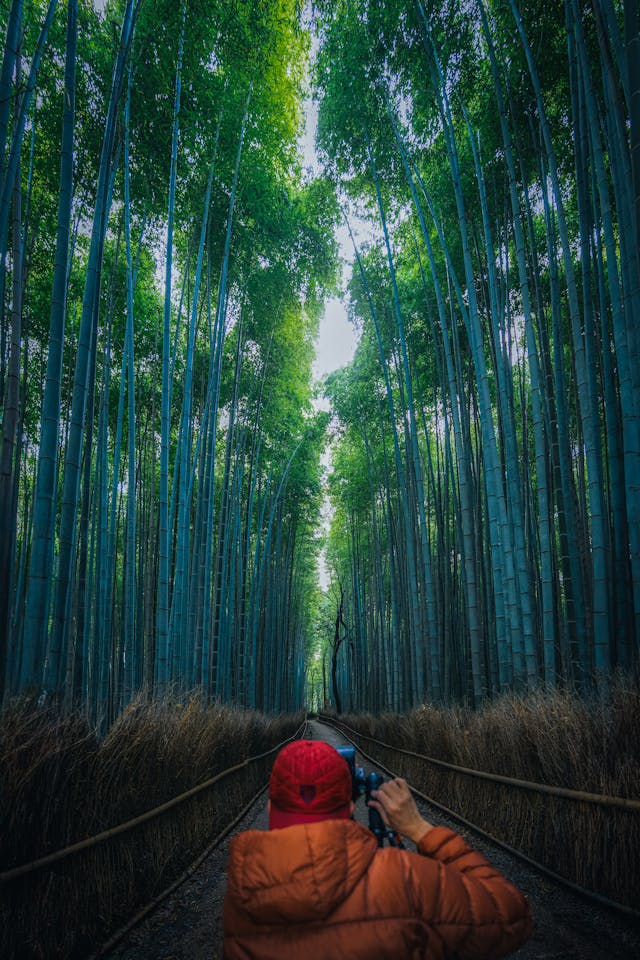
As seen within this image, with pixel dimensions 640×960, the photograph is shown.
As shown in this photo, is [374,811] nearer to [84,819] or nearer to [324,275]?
[84,819]

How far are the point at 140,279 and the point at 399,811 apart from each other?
22.7 feet

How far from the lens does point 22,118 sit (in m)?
2.51

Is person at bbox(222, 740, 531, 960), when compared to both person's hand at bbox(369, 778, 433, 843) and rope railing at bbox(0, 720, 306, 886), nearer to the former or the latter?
person's hand at bbox(369, 778, 433, 843)

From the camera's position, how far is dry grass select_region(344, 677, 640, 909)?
1.86 m

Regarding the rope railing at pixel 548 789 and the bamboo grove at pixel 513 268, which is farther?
the bamboo grove at pixel 513 268

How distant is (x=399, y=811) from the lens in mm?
862

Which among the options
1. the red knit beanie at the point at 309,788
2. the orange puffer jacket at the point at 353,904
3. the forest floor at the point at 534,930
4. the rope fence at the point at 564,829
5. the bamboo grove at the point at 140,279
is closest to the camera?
the orange puffer jacket at the point at 353,904

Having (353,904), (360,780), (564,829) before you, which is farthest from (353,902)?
(564,829)

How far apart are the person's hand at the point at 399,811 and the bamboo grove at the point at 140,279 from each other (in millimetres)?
1889

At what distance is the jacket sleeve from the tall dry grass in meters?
1.27

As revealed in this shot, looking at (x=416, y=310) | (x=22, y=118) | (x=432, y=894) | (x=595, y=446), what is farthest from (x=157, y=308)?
(x=432, y=894)

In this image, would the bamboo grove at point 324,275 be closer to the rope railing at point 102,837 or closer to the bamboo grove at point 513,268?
the bamboo grove at point 513,268

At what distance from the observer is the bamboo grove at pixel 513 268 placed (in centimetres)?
280

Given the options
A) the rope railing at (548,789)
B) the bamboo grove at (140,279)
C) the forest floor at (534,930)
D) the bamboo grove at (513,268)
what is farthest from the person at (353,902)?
the bamboo grove at (513,268)
